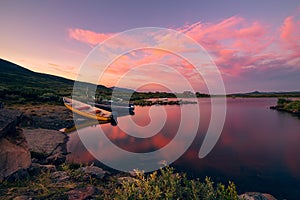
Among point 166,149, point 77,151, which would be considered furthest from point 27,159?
point 166,149

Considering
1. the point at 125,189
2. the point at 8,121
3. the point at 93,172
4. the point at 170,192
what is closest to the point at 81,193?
the point at 125,189

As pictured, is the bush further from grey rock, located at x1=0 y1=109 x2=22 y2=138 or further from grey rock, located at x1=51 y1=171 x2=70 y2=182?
grey rock, located at x1=0 y1=109 x2=22 y2=138

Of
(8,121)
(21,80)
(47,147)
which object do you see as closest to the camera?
(8,121)

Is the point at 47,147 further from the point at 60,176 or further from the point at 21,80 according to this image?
the point at 21,80

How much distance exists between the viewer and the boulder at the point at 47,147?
10.6 metres

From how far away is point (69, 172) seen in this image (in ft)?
25.3

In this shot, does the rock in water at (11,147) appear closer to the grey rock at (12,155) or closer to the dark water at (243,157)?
the grey rock at (12,155)

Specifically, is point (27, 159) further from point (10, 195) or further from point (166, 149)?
point (166, 149)

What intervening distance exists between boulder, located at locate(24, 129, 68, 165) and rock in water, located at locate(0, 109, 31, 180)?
2.92 metres

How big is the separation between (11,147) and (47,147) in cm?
620

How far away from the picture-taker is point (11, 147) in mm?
7117

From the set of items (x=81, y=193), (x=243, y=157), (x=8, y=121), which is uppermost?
(x=8, y=121)

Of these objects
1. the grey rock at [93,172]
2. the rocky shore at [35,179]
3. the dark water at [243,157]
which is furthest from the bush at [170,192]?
the dark water at [243,157]

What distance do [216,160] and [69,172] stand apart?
408 inches
